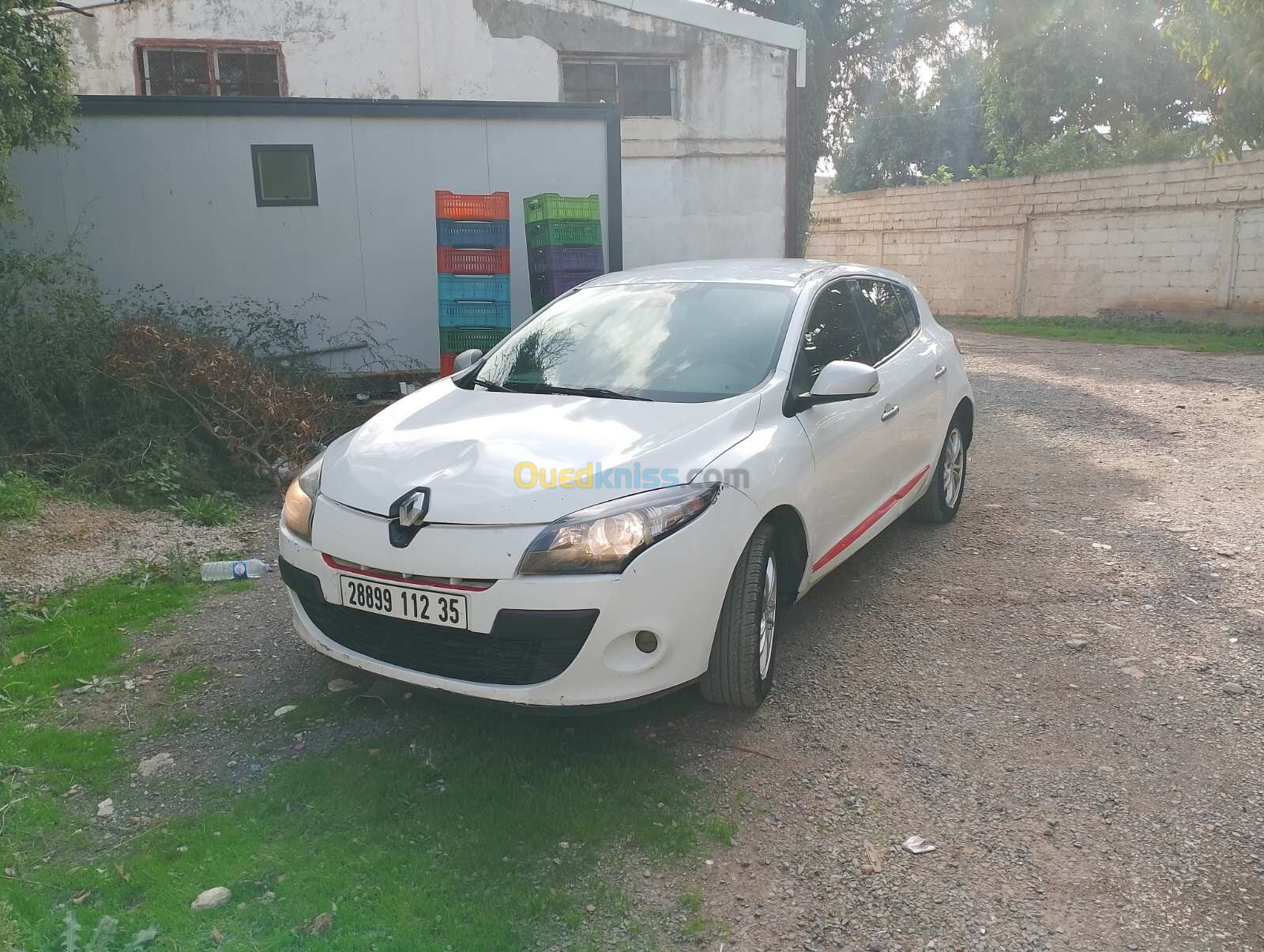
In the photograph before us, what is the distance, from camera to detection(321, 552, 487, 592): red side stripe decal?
118 inches

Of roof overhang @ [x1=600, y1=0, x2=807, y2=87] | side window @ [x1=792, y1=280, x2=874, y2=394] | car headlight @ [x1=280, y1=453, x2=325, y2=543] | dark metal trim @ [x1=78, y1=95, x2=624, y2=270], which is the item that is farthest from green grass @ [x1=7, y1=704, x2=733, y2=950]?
roof overhang @ [x1=600, y1=0, x2=807, y2=87]

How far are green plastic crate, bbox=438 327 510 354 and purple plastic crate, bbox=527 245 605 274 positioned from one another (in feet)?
2.49

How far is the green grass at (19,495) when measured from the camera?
5418 millimetres

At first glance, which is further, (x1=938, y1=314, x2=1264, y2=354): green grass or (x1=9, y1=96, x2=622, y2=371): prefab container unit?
(x1=938, y1=314, x2=1264, y2=354): green grass

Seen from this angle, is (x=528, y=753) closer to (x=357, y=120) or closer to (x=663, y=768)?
(x=663, y=768)

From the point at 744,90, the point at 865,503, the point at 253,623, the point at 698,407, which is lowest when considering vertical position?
the point at 253,623

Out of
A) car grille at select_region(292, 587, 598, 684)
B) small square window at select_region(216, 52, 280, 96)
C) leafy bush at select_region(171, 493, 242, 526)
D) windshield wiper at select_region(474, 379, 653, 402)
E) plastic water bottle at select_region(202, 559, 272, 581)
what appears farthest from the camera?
small square window at select_region(216, 52, 280, 96)

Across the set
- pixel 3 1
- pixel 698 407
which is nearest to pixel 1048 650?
pixel 698 407

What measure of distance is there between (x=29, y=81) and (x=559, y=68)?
7.62 m

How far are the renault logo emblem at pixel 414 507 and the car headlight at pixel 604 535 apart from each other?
372mm

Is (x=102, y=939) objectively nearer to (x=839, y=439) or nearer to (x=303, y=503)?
(x=303, y=503)

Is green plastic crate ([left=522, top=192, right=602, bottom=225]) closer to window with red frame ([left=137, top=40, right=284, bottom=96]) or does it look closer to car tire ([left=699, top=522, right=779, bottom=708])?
window with red frame ([left=137, top=40, right=284, bottom=96])

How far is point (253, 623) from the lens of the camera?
14.9 feet

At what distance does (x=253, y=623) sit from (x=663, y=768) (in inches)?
88.6
